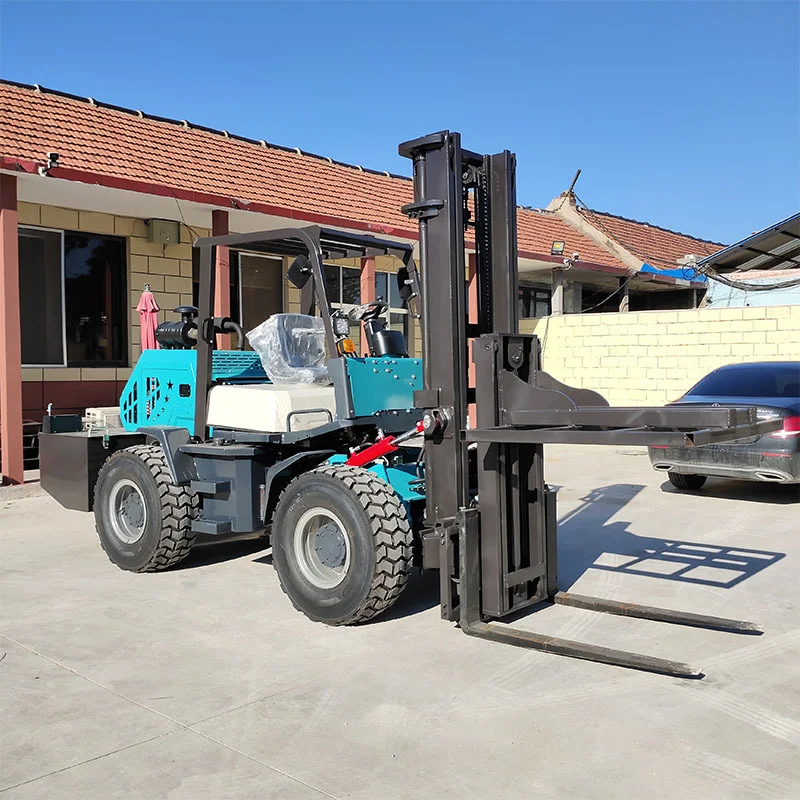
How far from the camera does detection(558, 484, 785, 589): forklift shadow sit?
6520 millimetres

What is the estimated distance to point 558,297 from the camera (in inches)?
799

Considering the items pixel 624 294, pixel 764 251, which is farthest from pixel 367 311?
pixel 624 294

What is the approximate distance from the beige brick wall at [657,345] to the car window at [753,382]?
5901 mm

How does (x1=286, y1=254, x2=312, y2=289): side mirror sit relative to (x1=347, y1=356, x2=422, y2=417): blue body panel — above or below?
above

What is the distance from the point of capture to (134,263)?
13.7 meters

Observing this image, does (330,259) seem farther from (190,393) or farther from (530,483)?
(530,483)

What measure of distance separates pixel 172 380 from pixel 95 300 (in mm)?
7393

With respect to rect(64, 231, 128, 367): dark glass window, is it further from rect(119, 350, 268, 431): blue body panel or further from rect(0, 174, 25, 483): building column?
rect(119, 350, 268, 431): blue body panel

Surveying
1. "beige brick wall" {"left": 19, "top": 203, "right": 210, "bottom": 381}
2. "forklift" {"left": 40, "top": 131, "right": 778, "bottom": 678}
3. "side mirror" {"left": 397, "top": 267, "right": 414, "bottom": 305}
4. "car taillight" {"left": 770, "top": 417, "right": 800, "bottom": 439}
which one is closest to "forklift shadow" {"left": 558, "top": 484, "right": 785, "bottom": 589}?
"forklift" {"left": 40, "top": 131, "right": 778, "bottom": 678}

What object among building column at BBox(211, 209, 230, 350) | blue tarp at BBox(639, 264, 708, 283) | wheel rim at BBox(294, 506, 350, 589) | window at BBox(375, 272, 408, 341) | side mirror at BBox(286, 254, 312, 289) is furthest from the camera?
blue tarp at BBox(639, 264, 708, 283)

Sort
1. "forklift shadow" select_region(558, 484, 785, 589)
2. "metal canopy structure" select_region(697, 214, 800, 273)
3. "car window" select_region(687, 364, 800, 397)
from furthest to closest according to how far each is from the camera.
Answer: "metal canopy structure" select_region(697, 214, 800, 273) < "car window" select_region(687, 364, 800, 397) < "forklift shadow" select_region(558, 484, 785, 589)

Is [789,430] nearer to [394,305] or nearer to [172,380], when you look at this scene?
[172,380]

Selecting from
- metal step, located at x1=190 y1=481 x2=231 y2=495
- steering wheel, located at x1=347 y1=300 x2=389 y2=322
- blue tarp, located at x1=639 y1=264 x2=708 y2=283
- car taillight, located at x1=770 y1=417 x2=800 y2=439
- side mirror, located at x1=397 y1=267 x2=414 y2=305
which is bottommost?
metal step, located at x1=190 y1=481 x2=231 y2=495

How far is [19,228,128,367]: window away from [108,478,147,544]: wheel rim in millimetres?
6758
